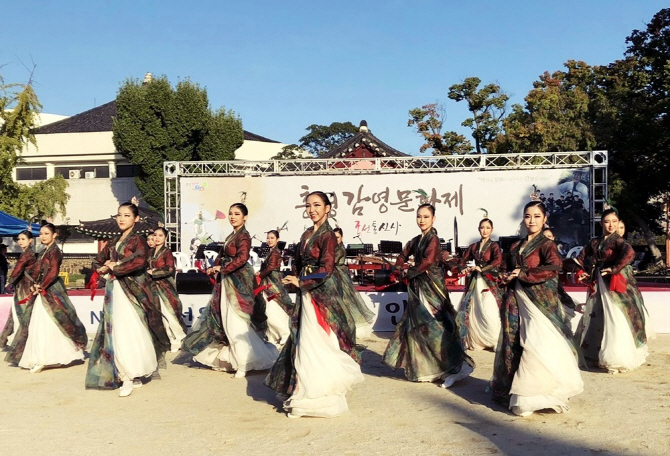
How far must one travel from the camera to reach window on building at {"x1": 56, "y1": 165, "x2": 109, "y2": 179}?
103ft

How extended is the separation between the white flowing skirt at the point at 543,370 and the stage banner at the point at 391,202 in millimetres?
12945

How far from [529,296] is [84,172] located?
94.4 feet

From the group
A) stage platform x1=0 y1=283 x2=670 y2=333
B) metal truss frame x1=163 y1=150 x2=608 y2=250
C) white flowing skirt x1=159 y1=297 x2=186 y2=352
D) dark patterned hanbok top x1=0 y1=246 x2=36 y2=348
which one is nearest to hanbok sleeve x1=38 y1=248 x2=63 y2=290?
dark patterned hanbok top x1=0 y1=246 x2=36 y2=348

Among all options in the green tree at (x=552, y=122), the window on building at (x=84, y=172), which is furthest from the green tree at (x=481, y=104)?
the window on building at (x=84, y=172)

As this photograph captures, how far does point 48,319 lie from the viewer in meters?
7.81

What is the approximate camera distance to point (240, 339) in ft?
24.1

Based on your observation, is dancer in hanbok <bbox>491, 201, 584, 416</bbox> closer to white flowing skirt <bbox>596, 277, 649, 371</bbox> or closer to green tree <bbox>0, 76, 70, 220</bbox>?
white flowing skirt <bbox>596, 277, 649, 371</bbox>

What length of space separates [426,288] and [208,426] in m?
2.51

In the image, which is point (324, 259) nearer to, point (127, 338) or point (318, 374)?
point (318, 374)

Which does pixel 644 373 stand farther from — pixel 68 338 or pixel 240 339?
pixel 68 338

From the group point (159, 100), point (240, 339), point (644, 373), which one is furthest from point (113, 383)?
point (159, 100)

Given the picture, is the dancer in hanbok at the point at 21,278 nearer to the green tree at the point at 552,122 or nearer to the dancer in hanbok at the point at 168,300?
the dancer in hanbok at the point at 168,300

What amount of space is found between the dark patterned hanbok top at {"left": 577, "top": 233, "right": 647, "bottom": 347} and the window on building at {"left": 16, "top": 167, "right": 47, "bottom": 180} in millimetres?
28628

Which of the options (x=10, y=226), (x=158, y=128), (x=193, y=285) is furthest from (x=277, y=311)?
(x=158, y=128)
